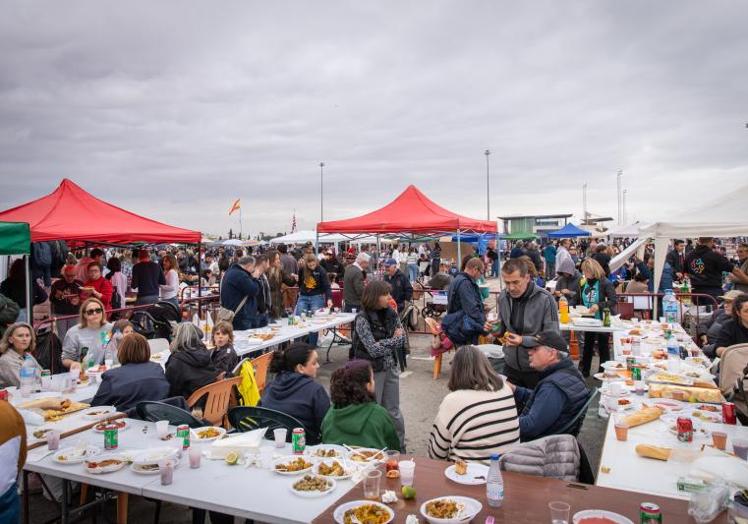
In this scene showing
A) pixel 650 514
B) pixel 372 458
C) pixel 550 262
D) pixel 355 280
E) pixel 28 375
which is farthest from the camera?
pixel 550 262

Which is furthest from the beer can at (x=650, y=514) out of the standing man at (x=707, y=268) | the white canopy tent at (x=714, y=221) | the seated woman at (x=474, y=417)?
the standing man at (x=707, y=268)

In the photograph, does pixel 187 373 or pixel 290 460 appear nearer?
pixel 290 460

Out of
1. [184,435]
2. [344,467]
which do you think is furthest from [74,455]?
[344,467]

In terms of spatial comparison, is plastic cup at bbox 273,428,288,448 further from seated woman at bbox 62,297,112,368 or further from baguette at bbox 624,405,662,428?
seated woman at bbox 62,297,112,368

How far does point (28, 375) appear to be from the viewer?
471 cm

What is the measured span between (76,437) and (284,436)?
1465 mm

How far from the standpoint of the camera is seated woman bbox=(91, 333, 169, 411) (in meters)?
4.15

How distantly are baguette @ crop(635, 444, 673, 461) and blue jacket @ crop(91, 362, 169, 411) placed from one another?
3410 millimetres

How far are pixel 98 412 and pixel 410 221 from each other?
313 inches

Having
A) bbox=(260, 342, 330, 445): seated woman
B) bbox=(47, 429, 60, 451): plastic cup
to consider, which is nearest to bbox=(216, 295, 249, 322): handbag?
bbox=(260, 342, 330, 445): seated woman

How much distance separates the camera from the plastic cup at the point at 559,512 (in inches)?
83.4

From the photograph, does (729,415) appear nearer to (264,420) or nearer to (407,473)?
(407,473)

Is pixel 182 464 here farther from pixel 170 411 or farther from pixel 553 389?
pixel 553 389

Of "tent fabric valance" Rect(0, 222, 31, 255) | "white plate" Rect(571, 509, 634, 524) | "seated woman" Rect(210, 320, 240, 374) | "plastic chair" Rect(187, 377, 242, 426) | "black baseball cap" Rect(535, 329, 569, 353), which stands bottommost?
"plastic chair" Rect(187, 377, 242, 426)
